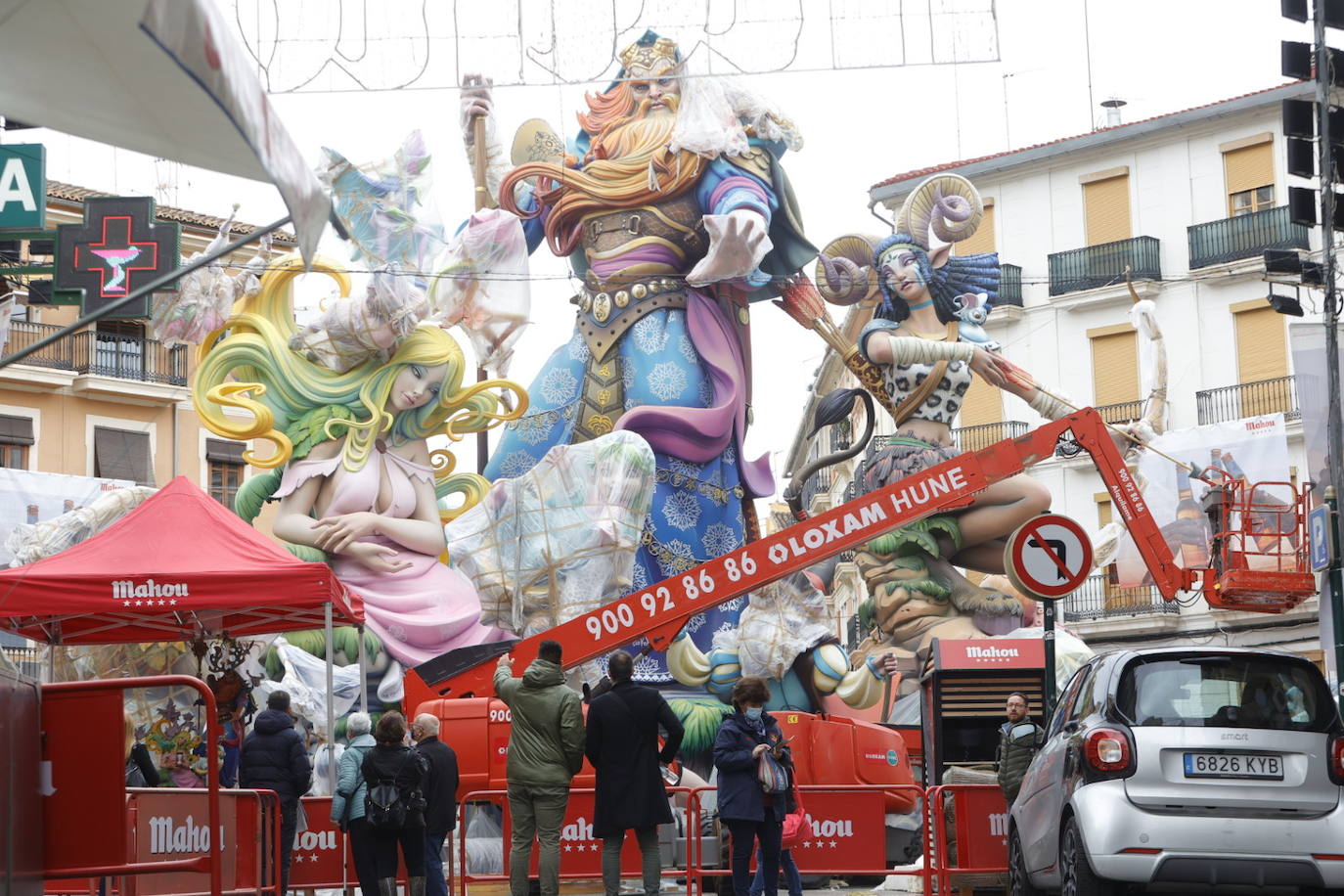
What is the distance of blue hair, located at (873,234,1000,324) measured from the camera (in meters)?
25.6

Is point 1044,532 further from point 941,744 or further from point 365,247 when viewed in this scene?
point 365,247

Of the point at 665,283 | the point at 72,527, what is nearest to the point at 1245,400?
the point at 665,283

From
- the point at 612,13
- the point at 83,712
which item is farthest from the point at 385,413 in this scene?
the point at 83,712

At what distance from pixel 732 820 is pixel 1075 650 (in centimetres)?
1206

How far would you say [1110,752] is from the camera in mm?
9266

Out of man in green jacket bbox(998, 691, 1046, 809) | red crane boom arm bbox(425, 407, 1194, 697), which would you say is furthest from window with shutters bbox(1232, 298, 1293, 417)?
man in green jacket bbox(998, 691, 1046, 809)

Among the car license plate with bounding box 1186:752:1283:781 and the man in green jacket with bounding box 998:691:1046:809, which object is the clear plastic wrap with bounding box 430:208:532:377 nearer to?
the man in green jacket with bounding box 998:691:1046:809

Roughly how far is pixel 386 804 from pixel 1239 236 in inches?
1205

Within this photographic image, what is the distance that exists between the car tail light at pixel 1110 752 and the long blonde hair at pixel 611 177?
591 inches

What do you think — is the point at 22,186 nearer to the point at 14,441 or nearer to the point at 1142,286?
the point at 14,441

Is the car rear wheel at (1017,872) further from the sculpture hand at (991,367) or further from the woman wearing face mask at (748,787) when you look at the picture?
the sculpture hand at (991,367)

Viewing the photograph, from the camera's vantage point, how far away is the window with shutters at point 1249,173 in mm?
38969

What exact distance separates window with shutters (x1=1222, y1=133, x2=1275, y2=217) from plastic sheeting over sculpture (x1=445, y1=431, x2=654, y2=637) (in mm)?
20839

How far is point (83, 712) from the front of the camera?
25.9ft
